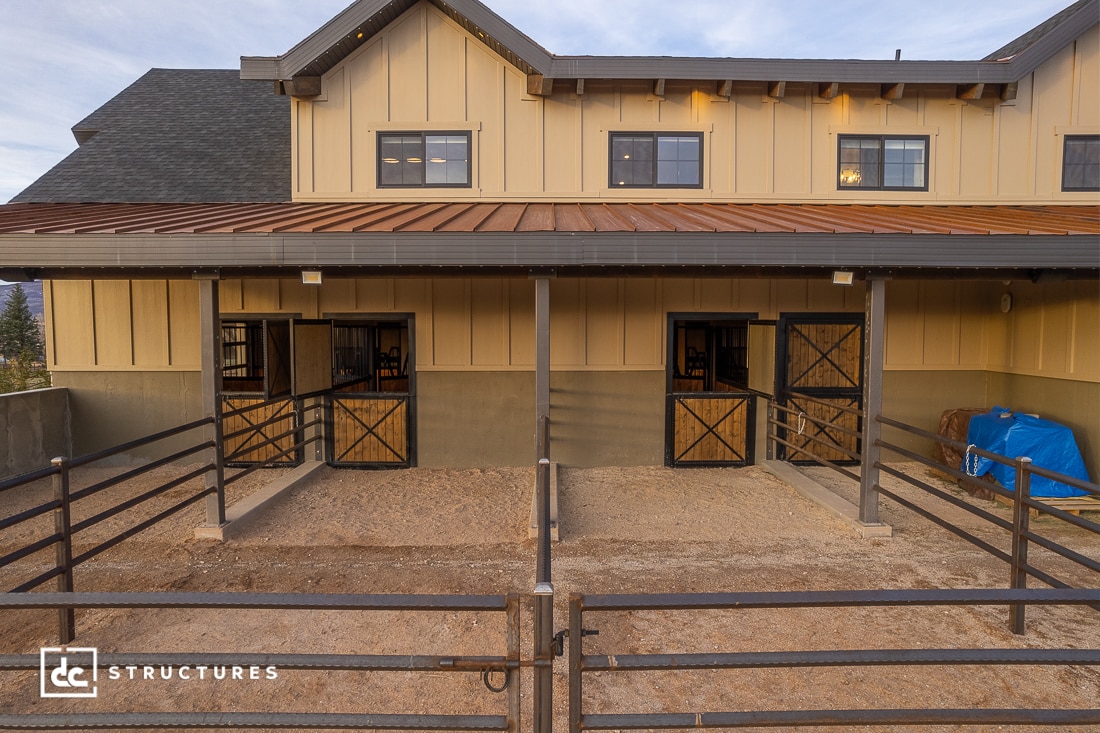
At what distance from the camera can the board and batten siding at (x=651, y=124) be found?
791 cm

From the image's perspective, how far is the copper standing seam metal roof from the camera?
18.1 feet

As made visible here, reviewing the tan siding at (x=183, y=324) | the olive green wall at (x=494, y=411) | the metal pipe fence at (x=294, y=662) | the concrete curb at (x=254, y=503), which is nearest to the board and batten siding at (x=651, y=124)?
the tan siding at (x=183, y=324)

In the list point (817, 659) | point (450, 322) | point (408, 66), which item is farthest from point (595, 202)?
point (817, 659)

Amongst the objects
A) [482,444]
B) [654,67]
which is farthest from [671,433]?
[654,67]

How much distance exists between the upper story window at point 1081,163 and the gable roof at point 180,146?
11.4 m

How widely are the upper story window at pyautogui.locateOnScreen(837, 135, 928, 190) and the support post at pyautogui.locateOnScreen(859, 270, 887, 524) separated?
10.9 feet

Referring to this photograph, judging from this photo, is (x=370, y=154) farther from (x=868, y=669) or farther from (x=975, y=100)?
(x=975, y=100)

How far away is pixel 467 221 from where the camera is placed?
242 inches

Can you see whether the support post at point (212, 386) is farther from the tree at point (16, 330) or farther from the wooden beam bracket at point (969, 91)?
the tree at point (16, 330)

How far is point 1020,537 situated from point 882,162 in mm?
6250

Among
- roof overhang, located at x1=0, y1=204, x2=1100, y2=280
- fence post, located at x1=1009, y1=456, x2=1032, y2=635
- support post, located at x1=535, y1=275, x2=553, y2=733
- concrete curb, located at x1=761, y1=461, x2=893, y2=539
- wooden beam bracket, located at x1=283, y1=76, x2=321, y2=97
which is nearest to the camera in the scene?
support post, located at x1=535, y1=275, x2=553, y2=733

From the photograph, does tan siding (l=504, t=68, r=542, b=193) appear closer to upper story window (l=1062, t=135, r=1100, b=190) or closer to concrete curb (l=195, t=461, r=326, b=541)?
concrete curb (l=195, t=461, r=326, b=541)

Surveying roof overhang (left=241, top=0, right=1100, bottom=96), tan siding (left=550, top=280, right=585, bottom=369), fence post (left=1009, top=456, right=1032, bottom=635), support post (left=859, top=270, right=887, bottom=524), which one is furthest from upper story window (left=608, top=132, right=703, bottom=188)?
fence post (left=1009, top=456, right=1032, bottom=635)

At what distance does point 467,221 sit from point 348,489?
365cm
